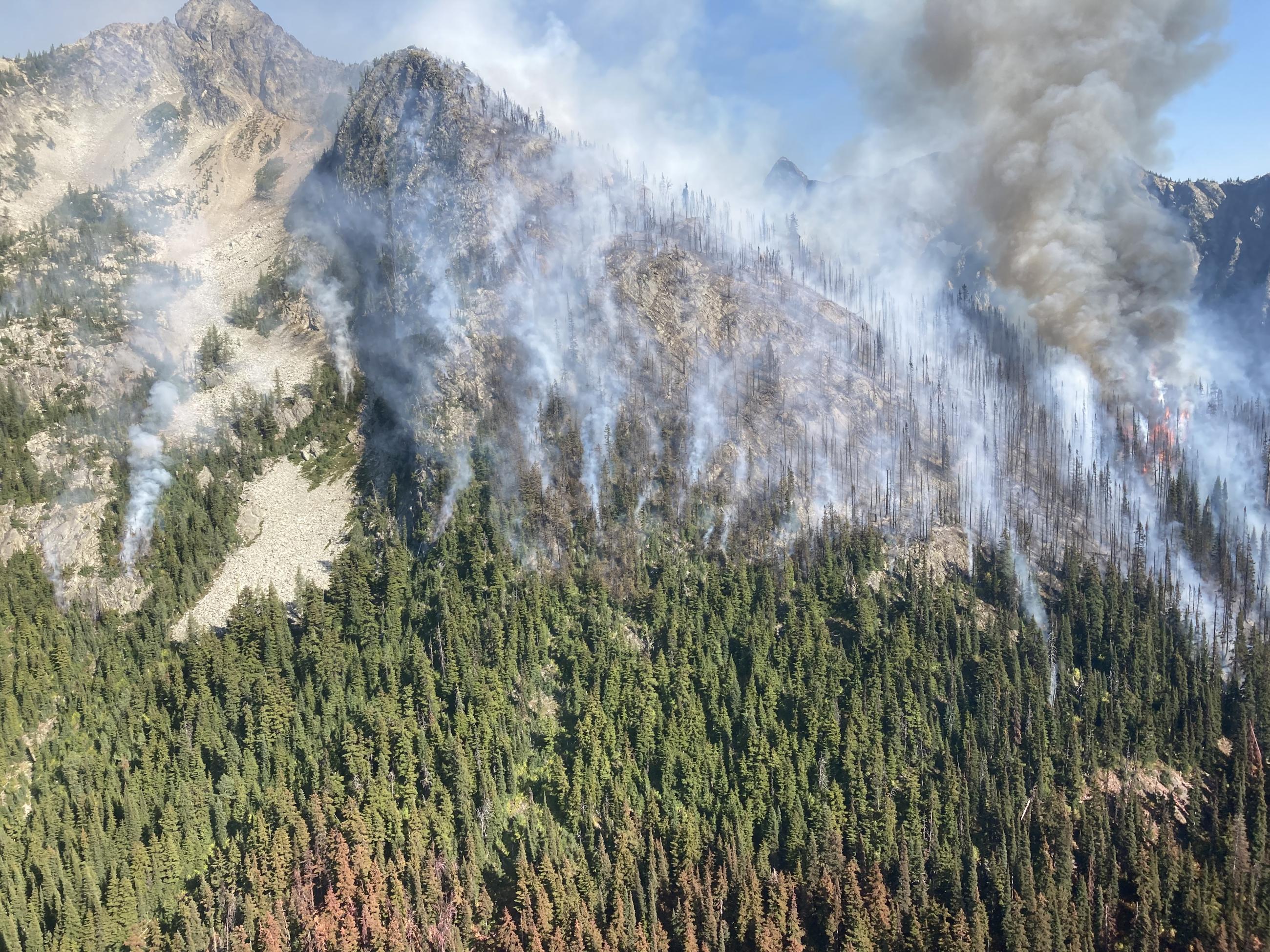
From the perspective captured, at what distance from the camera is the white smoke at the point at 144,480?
564 ft

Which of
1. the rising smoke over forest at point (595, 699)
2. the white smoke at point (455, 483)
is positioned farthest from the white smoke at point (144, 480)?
the white smoke at point (455, 483)

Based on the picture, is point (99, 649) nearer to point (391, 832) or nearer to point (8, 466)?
point (8, 466)

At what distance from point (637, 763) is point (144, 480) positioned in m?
112

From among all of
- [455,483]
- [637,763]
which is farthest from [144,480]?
[637,763]

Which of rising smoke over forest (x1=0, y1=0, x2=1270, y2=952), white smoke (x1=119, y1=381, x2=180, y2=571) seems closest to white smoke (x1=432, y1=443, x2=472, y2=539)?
rising smoke over forest (x1=0, y1=0, x2=1270, y2=952)

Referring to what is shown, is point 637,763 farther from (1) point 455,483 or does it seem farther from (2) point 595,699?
(1) point 455,483

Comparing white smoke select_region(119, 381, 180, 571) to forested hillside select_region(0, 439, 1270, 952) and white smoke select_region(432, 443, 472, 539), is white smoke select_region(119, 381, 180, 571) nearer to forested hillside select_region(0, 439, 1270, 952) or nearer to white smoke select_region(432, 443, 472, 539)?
forested hillside select_region(0, 439, 1270, 952)

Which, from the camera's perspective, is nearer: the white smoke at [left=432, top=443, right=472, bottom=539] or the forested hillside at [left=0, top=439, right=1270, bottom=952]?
the forested hillside at [left=0, top=439, right=1270, bottom=952]

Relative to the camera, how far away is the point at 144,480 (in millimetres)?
181000

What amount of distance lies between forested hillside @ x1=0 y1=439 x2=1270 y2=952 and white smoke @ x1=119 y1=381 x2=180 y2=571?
15.4 meters

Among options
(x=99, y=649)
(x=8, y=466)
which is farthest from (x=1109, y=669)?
(x=8, y=466)

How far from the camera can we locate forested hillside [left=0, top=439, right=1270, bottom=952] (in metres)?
110

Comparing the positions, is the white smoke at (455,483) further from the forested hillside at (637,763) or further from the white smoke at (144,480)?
the white smoke at (144,480)

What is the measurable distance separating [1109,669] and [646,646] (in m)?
78.7
